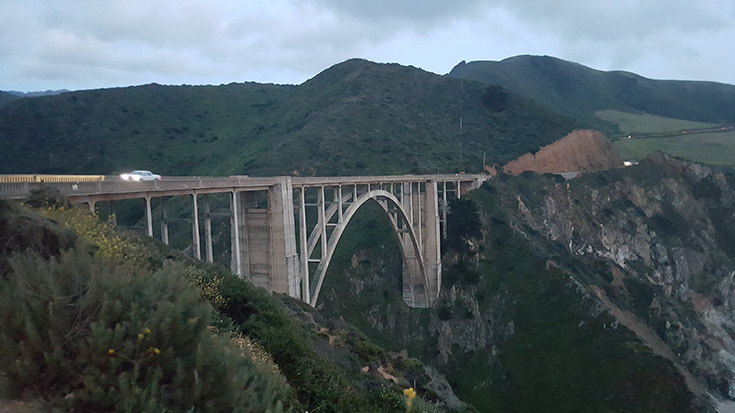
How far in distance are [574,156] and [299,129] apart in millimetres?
44627

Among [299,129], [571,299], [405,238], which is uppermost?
[299,129]

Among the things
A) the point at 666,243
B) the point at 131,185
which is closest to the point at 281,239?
the point at 131,185

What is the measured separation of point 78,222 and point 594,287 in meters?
44.8

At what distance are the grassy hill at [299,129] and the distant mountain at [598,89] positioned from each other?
204 ft

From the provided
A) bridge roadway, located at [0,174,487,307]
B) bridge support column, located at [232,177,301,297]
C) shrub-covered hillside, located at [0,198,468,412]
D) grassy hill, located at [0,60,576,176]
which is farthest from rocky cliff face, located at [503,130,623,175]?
shrub-covered hillside, located at [0,198,468,412]

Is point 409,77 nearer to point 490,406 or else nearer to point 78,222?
point 490,406

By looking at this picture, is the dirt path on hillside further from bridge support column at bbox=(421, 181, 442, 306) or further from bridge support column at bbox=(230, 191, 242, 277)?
bridge support column at bbox=(230, 191, 242, 277)

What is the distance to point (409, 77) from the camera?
106m

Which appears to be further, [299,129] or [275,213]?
[299,129]

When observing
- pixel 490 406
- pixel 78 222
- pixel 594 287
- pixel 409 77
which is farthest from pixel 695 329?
pixel 409 77

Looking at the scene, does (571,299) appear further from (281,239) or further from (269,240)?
(269,240)

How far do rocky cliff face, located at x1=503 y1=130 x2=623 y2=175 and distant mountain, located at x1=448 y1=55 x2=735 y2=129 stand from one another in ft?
213

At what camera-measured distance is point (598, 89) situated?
171m

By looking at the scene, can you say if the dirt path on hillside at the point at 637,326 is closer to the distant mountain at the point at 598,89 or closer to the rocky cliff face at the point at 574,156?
the rocky cliff face at the point at 574,156
